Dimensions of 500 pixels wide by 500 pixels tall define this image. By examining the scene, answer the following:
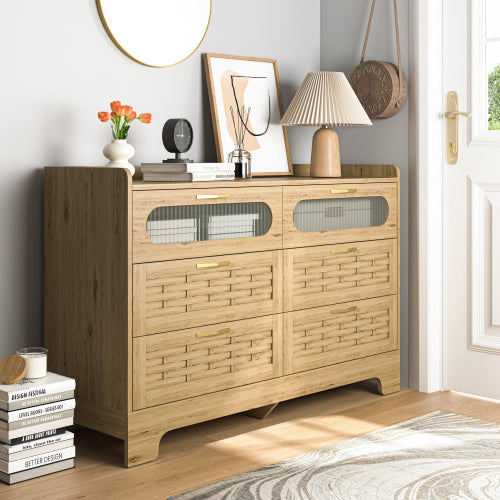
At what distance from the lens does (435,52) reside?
3.08 metres

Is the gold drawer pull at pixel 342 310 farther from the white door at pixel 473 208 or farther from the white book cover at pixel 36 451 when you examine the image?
the white book cover at pixel 36 451

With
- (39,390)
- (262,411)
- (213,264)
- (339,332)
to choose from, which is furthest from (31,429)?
(339,332)

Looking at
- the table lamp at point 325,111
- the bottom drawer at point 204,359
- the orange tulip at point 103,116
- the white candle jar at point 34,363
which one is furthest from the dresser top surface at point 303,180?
the white candle jar at point 34,363

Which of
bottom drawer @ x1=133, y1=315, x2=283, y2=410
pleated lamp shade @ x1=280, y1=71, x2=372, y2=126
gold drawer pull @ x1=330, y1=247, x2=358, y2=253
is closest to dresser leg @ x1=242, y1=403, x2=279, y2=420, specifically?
bottom drawer @ x1=133, y1=315, x2=283, y2=410

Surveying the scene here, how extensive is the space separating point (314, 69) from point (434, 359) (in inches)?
54.9

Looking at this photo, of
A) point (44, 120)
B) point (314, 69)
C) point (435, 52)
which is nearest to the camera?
point (44, 120)

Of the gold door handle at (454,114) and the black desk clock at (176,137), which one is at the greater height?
the gold door handle at (454,114)

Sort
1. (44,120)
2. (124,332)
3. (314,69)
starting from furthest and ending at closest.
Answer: (314,69), (44,120), (124,332)

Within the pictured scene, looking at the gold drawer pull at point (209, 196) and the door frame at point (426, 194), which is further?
the door frame at point (426, 194)

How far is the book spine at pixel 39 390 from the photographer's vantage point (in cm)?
218

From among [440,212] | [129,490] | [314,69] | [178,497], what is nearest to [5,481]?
[129,490]

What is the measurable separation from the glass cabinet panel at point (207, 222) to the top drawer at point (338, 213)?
12cm

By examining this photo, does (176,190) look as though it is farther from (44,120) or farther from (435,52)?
(435,52)

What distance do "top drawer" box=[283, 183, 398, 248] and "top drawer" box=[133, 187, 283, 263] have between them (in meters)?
0.07
